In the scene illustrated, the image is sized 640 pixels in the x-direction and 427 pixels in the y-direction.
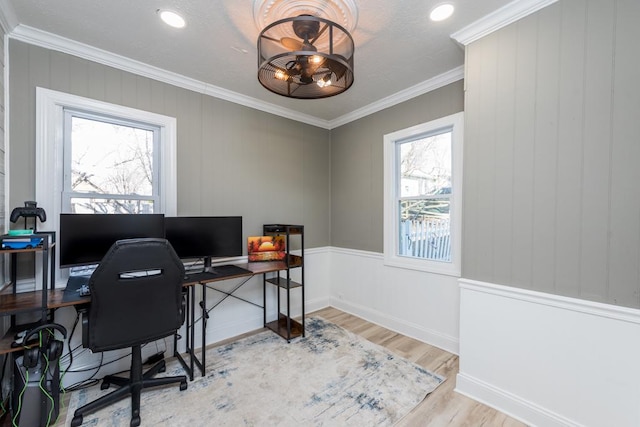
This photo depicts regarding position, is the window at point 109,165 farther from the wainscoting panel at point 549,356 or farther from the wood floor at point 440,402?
the wainscoting panel at point 549,356

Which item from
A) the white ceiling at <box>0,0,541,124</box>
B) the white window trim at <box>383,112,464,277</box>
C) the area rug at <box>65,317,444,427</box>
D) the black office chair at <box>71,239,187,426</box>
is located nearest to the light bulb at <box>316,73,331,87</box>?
the white ceiling at <box>0,0,541,124</box>

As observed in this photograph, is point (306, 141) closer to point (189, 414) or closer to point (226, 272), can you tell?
point (226, 272)

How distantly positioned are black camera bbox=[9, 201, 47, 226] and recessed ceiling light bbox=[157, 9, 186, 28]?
5.12 ft

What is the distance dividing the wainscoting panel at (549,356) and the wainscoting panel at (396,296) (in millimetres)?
620

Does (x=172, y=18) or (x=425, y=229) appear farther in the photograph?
(x=425, y=229)

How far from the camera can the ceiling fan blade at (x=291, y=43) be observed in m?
1.50

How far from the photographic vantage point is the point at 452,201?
105 inches

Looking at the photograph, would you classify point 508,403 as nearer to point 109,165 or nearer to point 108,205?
point 108,205

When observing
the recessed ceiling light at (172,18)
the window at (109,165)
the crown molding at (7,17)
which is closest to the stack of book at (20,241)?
the window at (109,165)

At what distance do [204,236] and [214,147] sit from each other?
97 cm

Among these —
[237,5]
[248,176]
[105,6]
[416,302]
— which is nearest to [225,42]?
[237,5]

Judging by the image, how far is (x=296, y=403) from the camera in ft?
6.40

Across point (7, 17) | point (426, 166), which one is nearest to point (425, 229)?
point (426, 166)

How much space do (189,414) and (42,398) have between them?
854 millimetres
